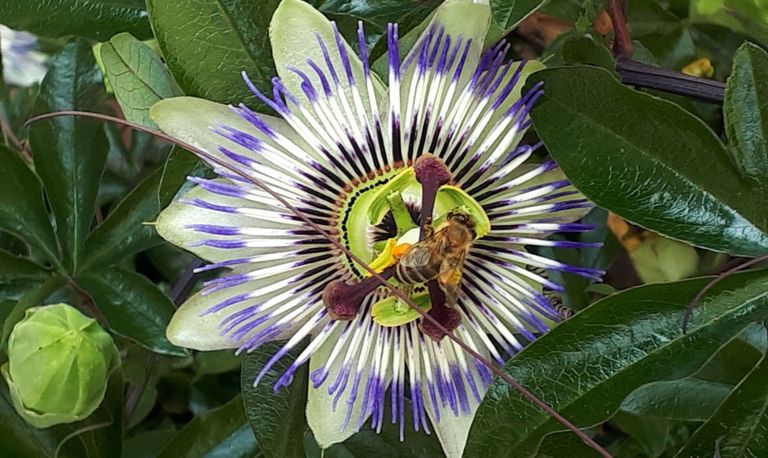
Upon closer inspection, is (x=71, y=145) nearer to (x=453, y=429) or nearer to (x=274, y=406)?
(x=274, y=406)

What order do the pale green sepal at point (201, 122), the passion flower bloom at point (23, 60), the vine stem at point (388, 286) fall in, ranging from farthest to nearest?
1. the passion flower bloom at point (23, 60)
2. the pale green sepal at point (201, 122)
3. the vine stem at point (388, 286)

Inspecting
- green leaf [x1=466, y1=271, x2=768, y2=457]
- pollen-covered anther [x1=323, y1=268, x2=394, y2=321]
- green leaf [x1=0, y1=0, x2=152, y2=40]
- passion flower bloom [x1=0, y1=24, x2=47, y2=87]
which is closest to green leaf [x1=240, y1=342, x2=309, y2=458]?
pollen-covered anther [x1=323, y1=268, x2=394, y2=321]

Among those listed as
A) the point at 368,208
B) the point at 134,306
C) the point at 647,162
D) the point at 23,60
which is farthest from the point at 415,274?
the point at 23,60

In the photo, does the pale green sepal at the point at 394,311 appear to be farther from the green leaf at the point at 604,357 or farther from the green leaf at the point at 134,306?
the green leaf at the point at 134,306

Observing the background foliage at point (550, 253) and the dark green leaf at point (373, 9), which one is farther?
the dark green leaf at point (373, 9)

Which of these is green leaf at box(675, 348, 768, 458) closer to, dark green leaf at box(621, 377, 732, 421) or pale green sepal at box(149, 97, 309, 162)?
dark green leaf at box(621, 377, 732, 421)

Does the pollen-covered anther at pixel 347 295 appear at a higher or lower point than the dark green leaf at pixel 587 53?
lower

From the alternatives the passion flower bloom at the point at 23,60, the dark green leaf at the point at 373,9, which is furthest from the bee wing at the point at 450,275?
the passion flower bloom at the point at 23,60

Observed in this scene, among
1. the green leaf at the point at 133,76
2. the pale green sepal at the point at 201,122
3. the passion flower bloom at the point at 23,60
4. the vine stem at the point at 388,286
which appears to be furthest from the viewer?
the passion flower bloom at the point at 23,60
